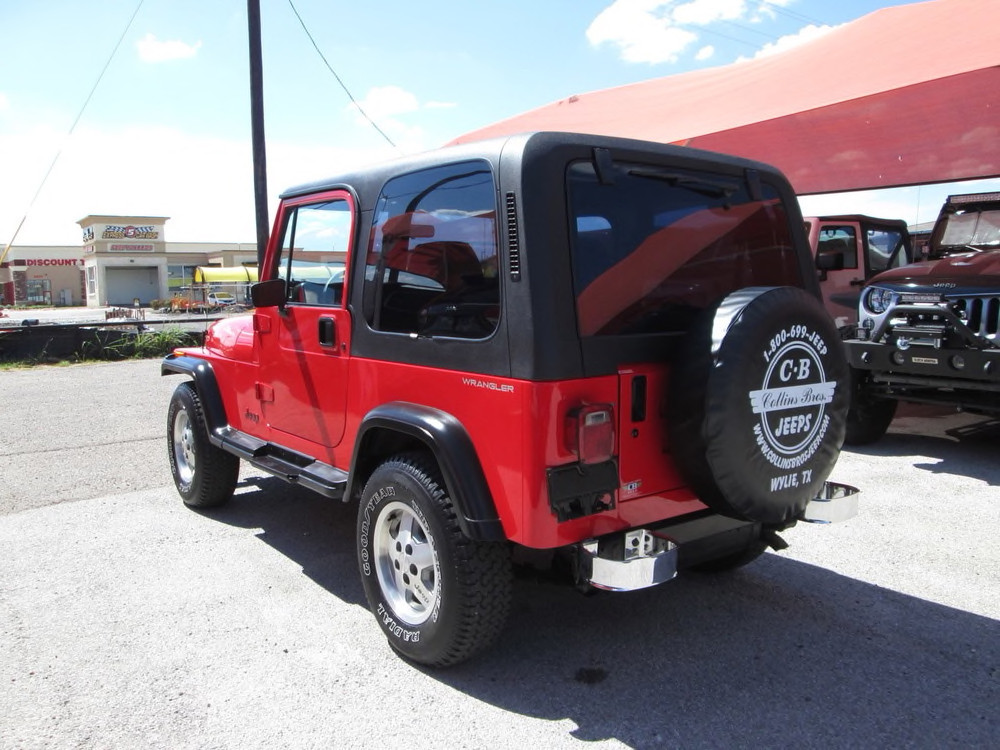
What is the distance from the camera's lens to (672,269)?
2.99m

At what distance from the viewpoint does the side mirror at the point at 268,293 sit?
3.85 metres

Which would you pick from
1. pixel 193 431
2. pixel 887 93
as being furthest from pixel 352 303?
pixel 887 93

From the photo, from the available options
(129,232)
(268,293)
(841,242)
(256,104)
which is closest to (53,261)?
(129,232)

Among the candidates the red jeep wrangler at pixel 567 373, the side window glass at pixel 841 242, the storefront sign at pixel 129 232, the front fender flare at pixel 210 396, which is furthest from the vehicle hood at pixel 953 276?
the storefront sign at pixel 129 232

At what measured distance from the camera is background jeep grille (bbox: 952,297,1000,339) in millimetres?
5910

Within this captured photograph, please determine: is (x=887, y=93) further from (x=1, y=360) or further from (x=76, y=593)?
(x=1, y=360)

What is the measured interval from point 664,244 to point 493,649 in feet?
6.01

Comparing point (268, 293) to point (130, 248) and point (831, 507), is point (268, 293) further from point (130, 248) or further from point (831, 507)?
point (130, 248)

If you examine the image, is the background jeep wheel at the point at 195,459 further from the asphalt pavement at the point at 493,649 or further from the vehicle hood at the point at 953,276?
the vehicle hood at the point at 953,276

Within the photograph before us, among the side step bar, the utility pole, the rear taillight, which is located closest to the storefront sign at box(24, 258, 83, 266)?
the utility pole

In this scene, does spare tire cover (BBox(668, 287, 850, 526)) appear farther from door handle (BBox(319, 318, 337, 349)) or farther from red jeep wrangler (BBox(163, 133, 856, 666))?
door handle (BBox(319, 318, 337, 349))

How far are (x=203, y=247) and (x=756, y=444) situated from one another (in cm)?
7459

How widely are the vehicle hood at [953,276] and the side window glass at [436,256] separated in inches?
197

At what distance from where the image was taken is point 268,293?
3.88 meters
